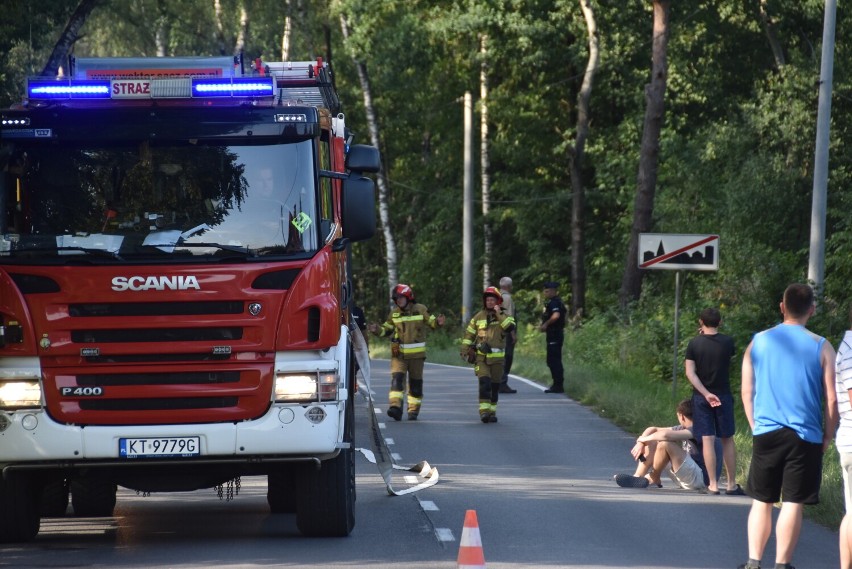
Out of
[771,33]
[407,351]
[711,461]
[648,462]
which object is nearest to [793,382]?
[711,461]

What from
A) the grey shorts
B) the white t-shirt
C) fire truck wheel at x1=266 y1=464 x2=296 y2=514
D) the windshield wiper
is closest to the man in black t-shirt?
the grey shorts

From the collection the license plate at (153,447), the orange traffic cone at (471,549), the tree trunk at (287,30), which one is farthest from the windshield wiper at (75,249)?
the tree trunk at (287,30)

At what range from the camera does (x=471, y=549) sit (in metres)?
8.12

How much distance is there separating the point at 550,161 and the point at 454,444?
102 feet

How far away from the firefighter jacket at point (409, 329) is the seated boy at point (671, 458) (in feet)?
19.9

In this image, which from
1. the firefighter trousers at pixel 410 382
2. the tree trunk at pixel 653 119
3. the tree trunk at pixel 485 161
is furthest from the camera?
the tree trunk at pixel 485 161

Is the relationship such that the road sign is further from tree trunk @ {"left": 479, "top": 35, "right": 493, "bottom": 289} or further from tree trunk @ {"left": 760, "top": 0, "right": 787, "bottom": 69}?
tree trunk @ {"left": 479, "top": 35, "right": 493, "bottom": 289}

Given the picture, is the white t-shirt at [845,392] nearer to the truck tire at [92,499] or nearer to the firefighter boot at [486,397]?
the truck tire at [92,499]

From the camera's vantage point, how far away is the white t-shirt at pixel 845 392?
Result: 8.36 metres

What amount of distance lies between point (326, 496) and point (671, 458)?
410cm

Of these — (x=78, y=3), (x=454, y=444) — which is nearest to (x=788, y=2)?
(x=78, y=3)

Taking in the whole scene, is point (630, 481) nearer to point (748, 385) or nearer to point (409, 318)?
point (748, 385)

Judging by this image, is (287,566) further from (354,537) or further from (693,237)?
(693,237)

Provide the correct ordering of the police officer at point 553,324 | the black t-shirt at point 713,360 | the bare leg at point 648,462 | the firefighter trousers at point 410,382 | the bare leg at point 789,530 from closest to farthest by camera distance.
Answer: the bare leg at point 789,530
the black t-shirt at point 713,360
the bare leg at point 648,462
the firefighter trousers at point 410,382
the police officer at point 553,324
